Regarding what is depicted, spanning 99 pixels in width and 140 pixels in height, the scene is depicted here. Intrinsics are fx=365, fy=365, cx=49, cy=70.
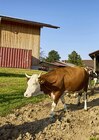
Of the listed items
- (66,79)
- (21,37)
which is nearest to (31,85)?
(66,79)

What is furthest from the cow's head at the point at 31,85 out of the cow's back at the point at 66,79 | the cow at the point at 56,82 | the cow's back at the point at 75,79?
the cow's back at the point at 75,79

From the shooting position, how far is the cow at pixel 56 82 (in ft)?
38.0

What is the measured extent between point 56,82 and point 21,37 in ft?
78.1

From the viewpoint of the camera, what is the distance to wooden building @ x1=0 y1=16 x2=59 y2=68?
3375 cm

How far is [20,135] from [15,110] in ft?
11.6

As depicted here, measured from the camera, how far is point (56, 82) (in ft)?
40.1

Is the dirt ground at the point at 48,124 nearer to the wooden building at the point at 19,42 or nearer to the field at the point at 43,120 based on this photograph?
the field at the point at 43,120

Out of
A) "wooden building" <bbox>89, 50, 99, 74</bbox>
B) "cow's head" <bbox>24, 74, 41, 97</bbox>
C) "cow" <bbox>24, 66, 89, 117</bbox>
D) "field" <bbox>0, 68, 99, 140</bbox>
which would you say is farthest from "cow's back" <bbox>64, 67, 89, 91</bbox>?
"wooden building" <bbox>89, 50, 99, 74</bbox>

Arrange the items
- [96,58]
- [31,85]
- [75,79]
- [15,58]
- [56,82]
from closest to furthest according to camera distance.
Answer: [31,85]
[56,82]
[75,79]
[15,58]
[96,58]

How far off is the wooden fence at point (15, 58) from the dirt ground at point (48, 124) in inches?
766

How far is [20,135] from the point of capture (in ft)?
32.6

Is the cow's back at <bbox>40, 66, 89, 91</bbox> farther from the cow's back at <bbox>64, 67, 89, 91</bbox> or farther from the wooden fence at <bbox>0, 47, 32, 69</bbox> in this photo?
the wooden fence at <bbox>0, 47, 32, 69</bbox>

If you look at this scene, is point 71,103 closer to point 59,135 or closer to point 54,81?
point 54,81

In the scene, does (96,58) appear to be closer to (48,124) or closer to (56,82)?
(56,82)
